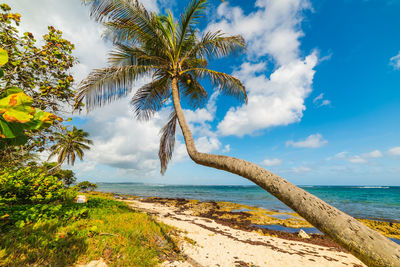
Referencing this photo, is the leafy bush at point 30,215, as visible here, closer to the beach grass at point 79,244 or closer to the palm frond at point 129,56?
the beach grass at point 79,244

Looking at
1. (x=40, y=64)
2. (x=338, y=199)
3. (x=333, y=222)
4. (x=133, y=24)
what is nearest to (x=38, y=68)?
(x=40, y=64)

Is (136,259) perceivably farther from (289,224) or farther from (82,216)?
(289,224)

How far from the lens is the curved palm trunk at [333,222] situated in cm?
93

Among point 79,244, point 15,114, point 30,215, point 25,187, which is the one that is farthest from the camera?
point 25,187

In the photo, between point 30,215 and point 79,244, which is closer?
point 79,244

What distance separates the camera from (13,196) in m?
4.93

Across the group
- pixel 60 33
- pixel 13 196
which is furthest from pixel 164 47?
pixel 13 196

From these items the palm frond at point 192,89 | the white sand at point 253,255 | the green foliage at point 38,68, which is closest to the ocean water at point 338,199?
the white sand at point 253,255

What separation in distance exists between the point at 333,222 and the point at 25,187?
7928mm

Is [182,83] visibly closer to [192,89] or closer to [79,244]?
[192,89]

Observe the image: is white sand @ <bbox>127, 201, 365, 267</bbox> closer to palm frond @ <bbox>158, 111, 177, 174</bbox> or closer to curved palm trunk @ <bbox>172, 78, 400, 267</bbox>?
palm frond @ <bbox>158, 111, 177, 174</bbox>

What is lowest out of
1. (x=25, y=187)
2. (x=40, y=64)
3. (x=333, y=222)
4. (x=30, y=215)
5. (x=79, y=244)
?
(x=79, y=244)

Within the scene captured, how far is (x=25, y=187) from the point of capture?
17.0 feet

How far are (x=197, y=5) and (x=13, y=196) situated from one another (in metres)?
7.81
